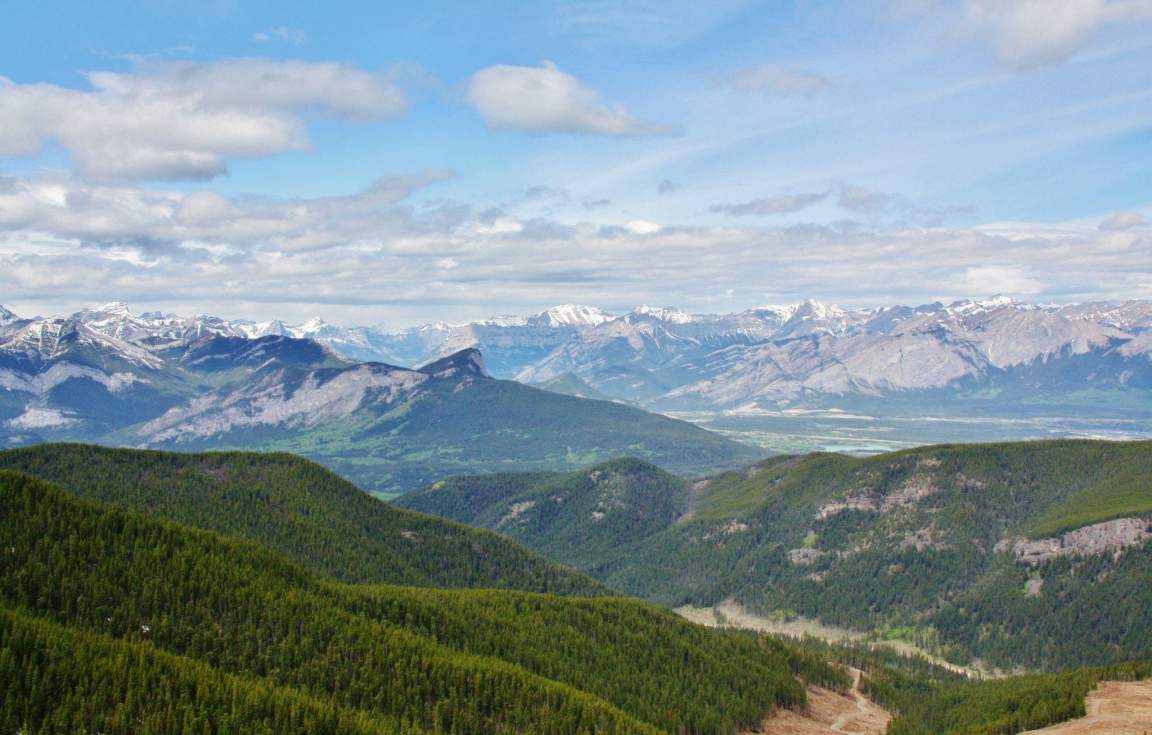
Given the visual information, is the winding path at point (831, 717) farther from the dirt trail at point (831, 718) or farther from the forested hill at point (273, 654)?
the forested hill at point (273, 654)

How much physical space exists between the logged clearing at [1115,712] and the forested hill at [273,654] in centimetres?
5495

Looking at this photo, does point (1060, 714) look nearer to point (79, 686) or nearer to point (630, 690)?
point (630, 690)

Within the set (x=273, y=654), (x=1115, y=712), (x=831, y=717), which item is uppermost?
(x=273, y=654)

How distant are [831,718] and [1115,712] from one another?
179 ft

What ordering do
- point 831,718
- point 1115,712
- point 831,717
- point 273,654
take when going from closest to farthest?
point 273,654
point 1115,712
point 831,718
point 831,717

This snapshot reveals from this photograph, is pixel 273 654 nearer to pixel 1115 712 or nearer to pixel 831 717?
pixel 831 717

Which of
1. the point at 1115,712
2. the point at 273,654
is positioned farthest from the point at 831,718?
the point at 273,654

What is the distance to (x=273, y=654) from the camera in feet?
425

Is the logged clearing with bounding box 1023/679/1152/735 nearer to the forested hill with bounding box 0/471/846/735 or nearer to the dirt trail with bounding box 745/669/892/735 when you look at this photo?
the dirt trail with bounding box 745/669/892/735

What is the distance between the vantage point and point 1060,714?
14762 centimetres

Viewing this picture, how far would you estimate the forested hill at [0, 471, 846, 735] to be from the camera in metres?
101

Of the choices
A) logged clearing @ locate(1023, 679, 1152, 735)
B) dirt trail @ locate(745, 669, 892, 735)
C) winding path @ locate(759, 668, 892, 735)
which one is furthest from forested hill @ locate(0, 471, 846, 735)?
logged clearing @ locate(1023, 679, 1152, 735)

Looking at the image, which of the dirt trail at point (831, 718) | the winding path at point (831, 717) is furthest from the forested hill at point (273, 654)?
the winding path at point (831, 717)

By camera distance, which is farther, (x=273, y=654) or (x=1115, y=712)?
(x=1115, y=712)
